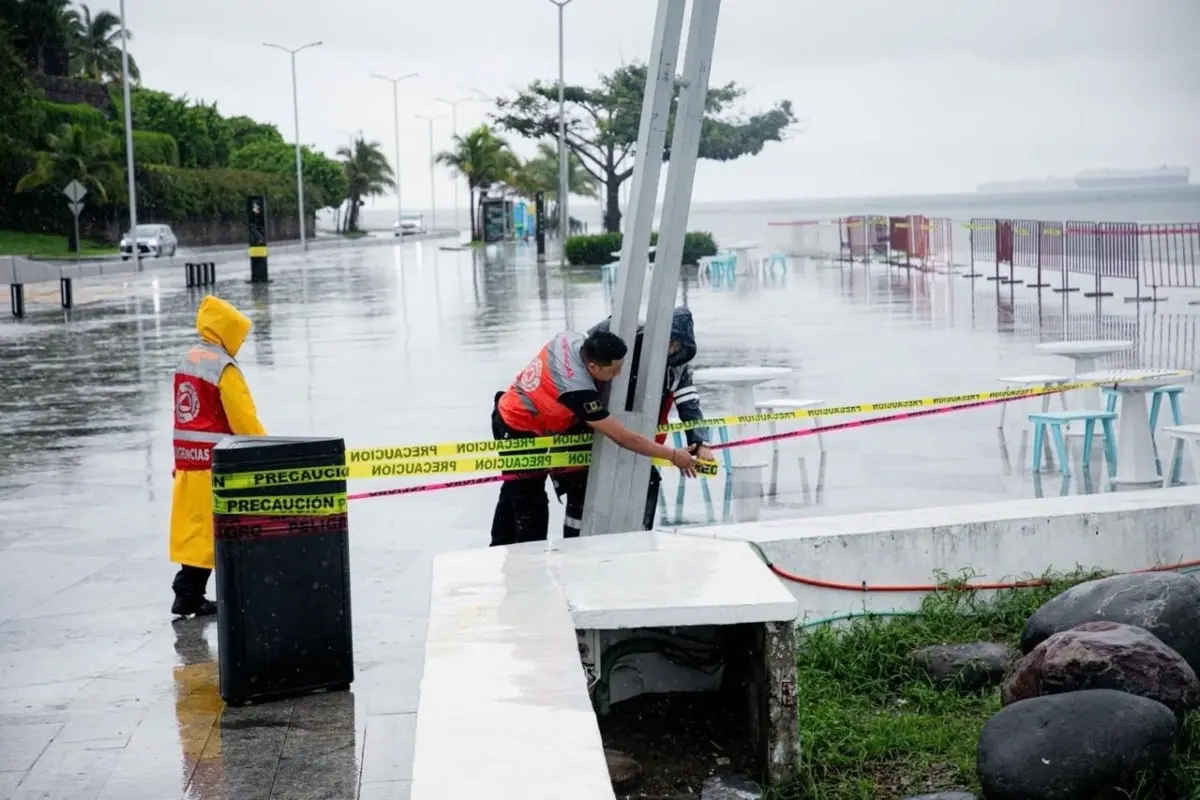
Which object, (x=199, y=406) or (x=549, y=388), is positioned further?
(x=199, y=406)

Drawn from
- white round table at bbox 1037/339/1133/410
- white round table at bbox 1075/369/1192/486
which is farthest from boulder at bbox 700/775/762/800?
white round table at bbox 1037/339/1133/410

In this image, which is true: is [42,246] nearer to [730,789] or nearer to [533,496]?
[533,496]

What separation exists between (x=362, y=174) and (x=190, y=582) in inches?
4654

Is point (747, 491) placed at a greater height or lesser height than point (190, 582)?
lesser

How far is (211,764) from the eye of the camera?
5.75m

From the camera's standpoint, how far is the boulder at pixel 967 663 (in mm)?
6086

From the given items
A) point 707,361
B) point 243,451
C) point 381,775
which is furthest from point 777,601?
point 707,361

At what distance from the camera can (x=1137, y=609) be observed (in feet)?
18.8

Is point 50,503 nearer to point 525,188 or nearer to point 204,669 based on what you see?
point 204,669

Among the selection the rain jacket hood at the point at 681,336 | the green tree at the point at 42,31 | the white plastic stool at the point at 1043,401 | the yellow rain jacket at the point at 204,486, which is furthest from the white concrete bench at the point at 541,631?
the green tree at the point at 42,31

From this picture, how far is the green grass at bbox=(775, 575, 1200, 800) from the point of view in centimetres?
520

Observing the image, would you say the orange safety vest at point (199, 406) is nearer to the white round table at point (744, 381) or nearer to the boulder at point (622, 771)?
the boulder at point (622, 771)

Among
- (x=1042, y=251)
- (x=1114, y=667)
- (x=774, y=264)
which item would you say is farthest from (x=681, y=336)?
(x=774, y=264)

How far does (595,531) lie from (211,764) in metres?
2.04
